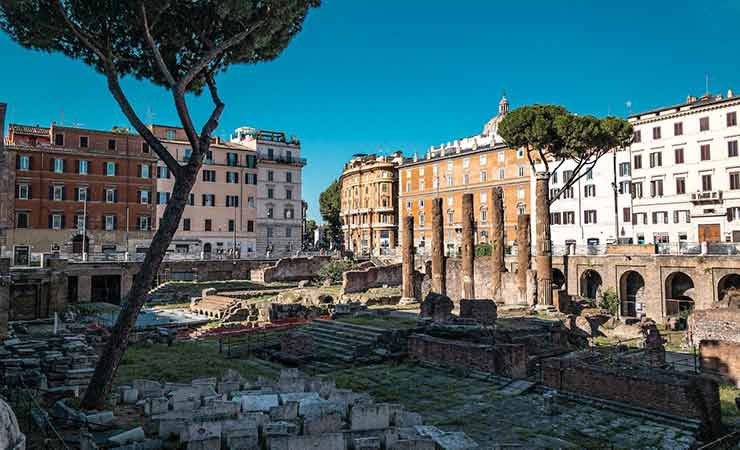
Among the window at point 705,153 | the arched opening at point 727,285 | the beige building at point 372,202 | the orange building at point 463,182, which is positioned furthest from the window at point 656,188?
the beige building at point 372,202

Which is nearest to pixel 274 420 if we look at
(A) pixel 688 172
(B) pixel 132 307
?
(B) pixel 132 307

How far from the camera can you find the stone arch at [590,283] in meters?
39.3

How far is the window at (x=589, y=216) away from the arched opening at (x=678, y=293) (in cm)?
1494

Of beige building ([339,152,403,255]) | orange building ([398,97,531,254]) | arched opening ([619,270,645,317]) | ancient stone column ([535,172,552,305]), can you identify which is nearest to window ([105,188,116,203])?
orange building ([398,97,531,254])

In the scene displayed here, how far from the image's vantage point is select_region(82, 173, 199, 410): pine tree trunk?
10141 mm

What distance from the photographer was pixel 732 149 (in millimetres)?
39312

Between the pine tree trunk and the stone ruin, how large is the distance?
0.72 meters

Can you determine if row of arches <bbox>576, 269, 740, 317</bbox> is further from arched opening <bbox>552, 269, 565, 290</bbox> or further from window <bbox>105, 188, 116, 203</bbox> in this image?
window <bbox>105, 188, 116, 203</bbox>

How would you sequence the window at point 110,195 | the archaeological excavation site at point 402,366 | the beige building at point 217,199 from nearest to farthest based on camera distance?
the archaeological excavation site at point 402,366 → the window at point 110,195 → the beige building at point 217,199

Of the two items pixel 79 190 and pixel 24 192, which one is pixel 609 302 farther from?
pixel 24 192

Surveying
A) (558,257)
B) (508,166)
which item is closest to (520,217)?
(558,257)

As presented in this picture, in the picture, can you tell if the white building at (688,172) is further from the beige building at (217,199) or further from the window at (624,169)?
the beige building at (217,199)

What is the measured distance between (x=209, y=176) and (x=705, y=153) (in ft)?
135

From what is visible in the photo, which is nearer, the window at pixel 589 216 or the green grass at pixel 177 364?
the green grass at pixel 177 364
